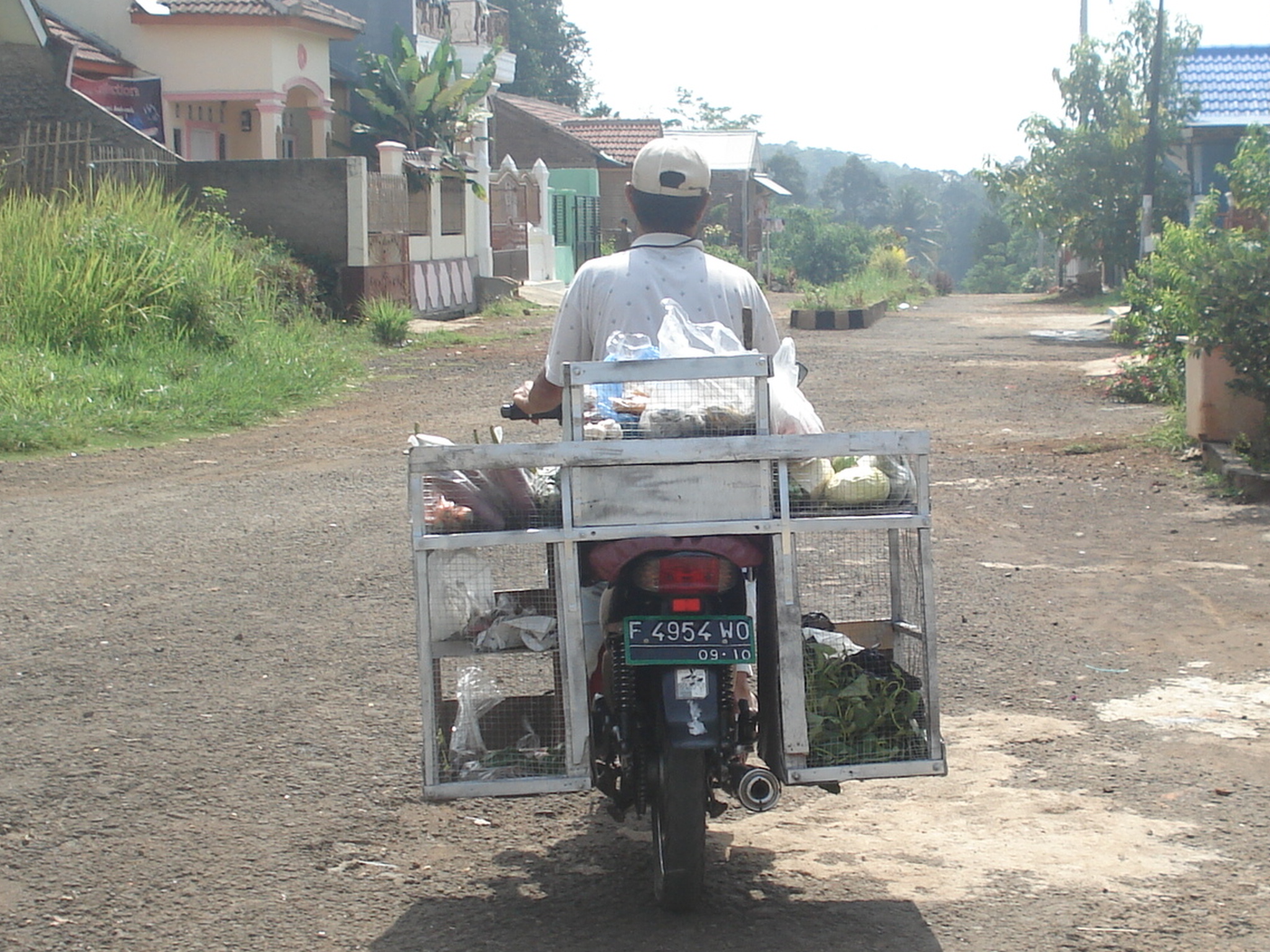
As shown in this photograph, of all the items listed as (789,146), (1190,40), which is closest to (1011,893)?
(1190,40)

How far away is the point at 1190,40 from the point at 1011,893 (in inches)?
1273

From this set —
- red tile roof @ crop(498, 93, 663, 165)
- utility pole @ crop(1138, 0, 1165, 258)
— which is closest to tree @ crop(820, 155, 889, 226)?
red tile roof @ crop(498, 93, 663, 165)

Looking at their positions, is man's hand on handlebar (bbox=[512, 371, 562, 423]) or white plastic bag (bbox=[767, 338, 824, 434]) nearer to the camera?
white plastic bag (bbox=[767, 338, 824, 434])

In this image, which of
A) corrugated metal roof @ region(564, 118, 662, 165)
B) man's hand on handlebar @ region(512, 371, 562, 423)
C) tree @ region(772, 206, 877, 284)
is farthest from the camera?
tree @ region(772, 206, 877, 284)

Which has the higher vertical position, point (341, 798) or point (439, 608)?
point (439, 608)

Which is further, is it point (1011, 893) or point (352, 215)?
point (352, 215)

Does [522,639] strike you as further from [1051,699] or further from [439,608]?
[1051,699]

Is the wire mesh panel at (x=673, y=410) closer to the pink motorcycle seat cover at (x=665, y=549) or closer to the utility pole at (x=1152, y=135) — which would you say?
the pink motorcycle seat cover at (x=665, y=549)

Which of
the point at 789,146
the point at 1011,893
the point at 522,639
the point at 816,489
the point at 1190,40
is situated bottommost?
the point at 1011,893

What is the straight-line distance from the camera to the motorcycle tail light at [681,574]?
3.24m

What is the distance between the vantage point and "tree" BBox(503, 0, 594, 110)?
199 feet

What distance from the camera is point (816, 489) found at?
335 cm

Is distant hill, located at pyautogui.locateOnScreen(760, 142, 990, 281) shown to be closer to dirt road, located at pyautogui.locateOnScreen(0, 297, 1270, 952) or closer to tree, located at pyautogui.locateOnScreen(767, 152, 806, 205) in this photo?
tree, located at pyautogui.locateOnScreen(767, 152, 806, 205)

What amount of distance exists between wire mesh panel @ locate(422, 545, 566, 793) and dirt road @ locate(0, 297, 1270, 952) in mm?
350
